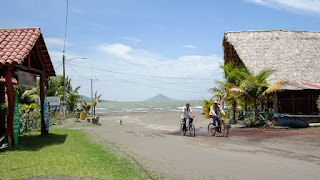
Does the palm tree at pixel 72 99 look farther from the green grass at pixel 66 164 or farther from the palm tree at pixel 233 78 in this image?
the green grass at pixel 66 164

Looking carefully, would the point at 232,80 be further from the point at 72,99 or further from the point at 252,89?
the point at 72,99

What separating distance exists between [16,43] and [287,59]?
22.1 m

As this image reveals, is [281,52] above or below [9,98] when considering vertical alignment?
above

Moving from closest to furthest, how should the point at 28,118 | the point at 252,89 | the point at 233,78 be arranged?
1. the point at 28,118
2. the point at 252,89
3. the point at 233,78

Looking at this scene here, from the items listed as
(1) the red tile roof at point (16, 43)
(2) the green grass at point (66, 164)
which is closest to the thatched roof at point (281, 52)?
(1) the red tile roof at point (16, 43)

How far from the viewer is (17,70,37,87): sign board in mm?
12289

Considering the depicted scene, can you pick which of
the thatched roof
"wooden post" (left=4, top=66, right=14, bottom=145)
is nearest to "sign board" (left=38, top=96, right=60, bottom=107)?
the thatched roof

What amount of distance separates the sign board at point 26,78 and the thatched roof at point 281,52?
16.4 metres

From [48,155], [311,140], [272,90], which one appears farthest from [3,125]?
[272,90]

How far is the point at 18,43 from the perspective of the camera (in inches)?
441

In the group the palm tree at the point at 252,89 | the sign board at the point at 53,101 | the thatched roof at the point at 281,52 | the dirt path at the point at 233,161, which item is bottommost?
the dirt path at the point at 233,161

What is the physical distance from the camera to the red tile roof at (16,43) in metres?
9.94

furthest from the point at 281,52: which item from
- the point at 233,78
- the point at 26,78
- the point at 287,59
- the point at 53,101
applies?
the point at 53,101

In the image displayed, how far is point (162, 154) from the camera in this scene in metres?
9.55
